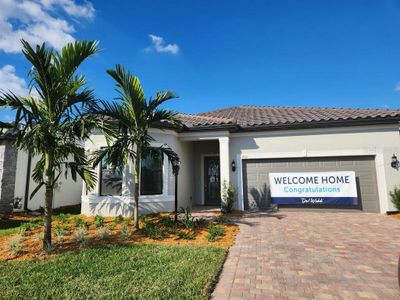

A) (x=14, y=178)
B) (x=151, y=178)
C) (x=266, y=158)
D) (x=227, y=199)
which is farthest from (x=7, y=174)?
(x=266, y=158)

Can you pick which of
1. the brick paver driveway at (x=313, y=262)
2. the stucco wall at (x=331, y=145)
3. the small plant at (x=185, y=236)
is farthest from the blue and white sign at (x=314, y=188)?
the small plant at (x=185, y=236)

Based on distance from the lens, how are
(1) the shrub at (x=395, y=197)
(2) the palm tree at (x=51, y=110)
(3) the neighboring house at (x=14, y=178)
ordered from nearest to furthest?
(2) the palm tree at (x=51, y=110)
(1) the shrub at (x=395, y=197)
(3) the neighboring house at (x=14, y=178)

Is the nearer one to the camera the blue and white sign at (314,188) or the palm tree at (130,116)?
the palm tree at (130,116)

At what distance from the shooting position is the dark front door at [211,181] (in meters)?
12.1

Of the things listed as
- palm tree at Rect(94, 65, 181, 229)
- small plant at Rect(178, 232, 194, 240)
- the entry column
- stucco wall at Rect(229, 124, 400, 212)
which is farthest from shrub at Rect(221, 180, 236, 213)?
palm tree at Rect(94, 65, 181, 229)

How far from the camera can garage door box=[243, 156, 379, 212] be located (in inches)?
382

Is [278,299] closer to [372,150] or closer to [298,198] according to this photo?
[298,198]

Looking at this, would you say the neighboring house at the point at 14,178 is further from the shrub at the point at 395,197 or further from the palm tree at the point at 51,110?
the shrub at the point at 395,197

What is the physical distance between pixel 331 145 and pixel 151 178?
7.27 m

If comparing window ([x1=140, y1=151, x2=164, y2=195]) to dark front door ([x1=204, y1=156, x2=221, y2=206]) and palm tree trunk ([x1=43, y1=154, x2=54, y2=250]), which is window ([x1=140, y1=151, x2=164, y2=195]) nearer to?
dark front door ([x1=204, y1=156, x2=221, y2=206])

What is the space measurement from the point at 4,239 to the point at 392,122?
13.1 meters

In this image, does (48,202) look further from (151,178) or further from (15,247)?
(151,178)

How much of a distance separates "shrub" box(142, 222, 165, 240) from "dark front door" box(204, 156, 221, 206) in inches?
215

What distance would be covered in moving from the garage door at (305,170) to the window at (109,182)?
5.16 m
